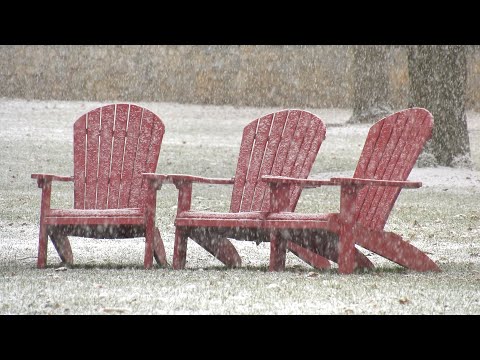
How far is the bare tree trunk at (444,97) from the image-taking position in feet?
47.6

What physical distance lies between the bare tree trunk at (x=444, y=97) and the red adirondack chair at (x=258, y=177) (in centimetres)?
701

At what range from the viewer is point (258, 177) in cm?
781

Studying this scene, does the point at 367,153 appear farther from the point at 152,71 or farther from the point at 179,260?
the point at 152,71

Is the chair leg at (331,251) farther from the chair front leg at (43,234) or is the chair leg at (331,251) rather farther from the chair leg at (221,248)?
the chair front leg at (43,234)

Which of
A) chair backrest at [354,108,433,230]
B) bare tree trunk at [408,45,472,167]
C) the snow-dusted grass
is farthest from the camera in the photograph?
bare tree trunk at [408,45,472,167]

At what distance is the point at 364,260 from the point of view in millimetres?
7160

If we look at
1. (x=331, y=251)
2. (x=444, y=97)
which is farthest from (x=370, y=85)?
(x=331, y=251)

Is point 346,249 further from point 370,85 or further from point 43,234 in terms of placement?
point 370,85

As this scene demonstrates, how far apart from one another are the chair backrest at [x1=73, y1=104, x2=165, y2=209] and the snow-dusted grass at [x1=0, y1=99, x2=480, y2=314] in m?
0.52

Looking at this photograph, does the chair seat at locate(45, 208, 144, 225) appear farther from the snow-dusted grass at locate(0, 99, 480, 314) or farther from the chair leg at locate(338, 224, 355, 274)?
the chair leg at locate(338, 224, 355, 274)

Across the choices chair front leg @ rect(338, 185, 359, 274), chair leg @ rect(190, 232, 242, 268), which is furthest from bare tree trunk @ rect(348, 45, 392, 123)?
chair front leg @ rect(338, 185, 359, 274)

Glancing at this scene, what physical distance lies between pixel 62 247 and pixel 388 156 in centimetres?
247

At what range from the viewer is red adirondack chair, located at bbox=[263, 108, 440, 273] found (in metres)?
6.84

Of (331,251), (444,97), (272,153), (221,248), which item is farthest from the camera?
(444,97)
